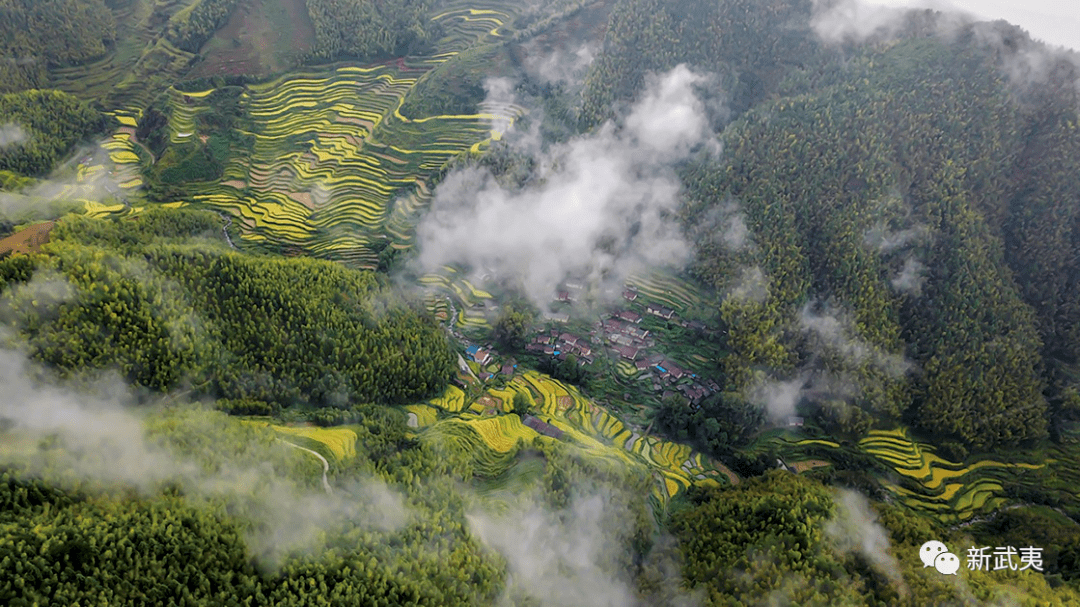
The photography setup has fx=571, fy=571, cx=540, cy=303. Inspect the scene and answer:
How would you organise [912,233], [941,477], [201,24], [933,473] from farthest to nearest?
[201,24], [912,233], [933,473], [941,477]

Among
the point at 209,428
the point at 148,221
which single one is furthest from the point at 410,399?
the point at 148,221

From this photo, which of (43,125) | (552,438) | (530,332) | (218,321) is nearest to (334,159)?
(43,125)

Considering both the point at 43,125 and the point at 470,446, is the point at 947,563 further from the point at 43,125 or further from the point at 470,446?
the point at 43,125

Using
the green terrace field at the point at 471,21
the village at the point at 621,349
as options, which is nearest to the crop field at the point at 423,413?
the village at the point at 621,349

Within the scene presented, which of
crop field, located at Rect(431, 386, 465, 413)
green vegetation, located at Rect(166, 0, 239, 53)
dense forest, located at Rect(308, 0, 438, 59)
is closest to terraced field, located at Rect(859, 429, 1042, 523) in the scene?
crop field, located at Rect(431, 386, 465, 413)

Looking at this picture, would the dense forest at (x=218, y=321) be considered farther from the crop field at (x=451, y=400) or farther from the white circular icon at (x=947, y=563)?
the white circular icon at (x=947, y=563)
